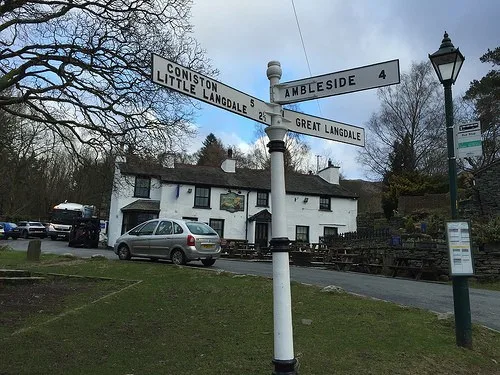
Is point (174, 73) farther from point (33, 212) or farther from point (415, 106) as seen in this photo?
point (33, 212)

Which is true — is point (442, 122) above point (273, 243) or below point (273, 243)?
above

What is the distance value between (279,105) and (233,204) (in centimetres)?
3090

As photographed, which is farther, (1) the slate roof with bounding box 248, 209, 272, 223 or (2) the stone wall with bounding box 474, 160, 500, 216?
(1) the slate roof with bounding box 248, 209, 272, 223

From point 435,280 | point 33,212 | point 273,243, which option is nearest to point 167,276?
point 273,243

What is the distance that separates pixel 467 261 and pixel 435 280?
11090 mm

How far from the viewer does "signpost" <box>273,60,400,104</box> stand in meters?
4.38

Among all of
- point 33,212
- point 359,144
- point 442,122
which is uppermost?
point 442,122

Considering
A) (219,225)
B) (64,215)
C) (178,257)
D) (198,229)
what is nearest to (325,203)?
(219,225)

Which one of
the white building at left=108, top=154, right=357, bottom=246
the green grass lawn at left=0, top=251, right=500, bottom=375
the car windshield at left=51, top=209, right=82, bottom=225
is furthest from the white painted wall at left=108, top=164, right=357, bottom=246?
the green grass lawn at left=0, top=251, right=500, bottom=375

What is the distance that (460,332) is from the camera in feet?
20.8

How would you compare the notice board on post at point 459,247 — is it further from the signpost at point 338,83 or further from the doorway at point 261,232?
the doorway at point 261,232

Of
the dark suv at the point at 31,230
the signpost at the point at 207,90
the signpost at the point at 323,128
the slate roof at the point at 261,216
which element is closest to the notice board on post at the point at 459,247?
the signpost at the point at 323,128

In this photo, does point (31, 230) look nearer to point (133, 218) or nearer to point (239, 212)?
point (133, 218)

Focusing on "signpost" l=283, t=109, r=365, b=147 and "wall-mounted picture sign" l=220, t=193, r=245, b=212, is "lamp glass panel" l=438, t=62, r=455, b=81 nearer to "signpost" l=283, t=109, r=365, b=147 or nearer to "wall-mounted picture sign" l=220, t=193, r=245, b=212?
"signpost" l=283, t=109, r=365, b=147
